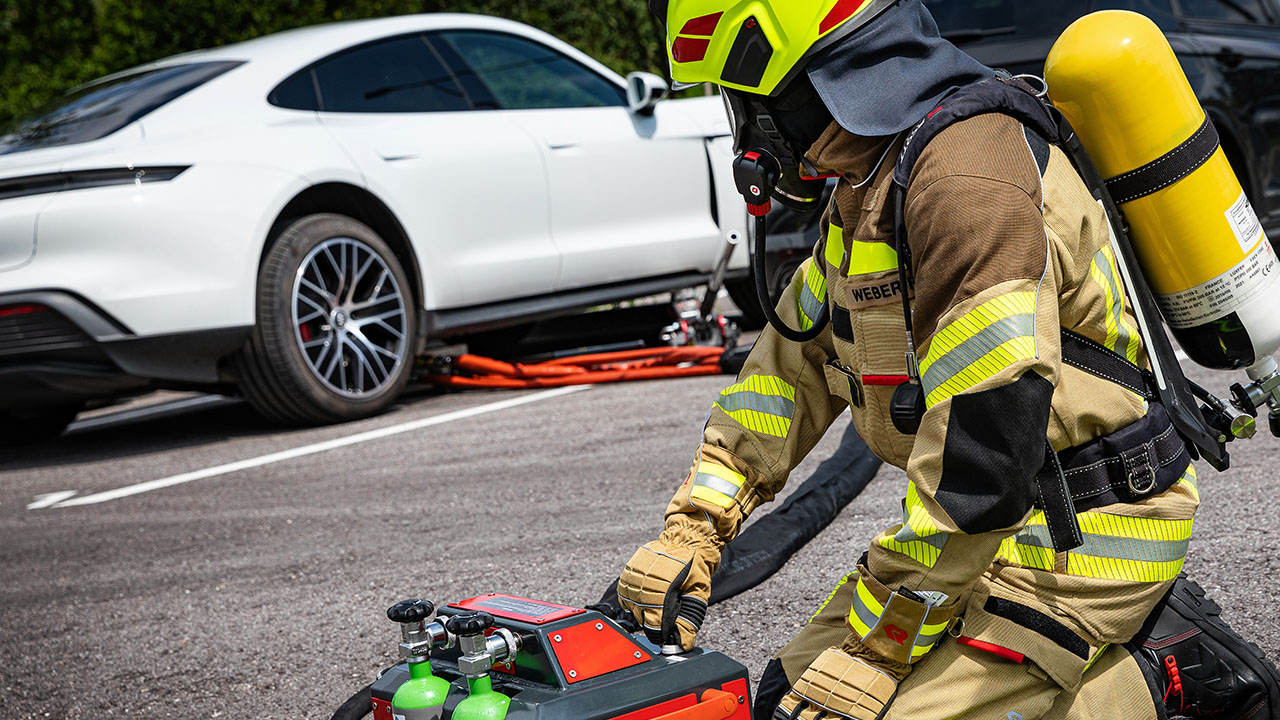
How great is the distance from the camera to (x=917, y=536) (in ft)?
5.69

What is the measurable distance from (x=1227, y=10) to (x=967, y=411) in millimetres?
5892

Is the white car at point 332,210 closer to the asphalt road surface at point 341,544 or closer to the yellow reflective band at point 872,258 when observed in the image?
the asphalt road surface at point 341,544

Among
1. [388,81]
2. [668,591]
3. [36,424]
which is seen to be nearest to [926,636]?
[668,591]

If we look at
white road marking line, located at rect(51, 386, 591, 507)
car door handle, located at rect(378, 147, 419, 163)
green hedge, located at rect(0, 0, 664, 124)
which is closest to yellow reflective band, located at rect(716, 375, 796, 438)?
white road marking line, located at rect(51, 386, 591, 507)

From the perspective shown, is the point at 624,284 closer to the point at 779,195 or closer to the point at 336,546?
the point at 336,546

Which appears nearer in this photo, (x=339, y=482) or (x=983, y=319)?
(x=983, y=319)

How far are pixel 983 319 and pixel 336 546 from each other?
8.79 ft

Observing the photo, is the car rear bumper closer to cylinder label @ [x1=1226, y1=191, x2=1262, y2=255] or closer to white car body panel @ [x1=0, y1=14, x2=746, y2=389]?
white car body panel @ [x1=0, y1=14, x2=746, y2=389]

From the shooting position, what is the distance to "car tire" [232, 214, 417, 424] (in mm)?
5527

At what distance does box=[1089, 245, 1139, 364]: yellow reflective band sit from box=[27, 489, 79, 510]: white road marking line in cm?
419

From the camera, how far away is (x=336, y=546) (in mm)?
3904

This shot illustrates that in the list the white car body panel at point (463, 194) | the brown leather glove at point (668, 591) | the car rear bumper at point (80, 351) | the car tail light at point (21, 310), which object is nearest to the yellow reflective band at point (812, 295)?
the brown leather glove at point (668, 591)

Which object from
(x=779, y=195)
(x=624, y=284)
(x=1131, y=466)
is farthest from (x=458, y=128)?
(x=1131, y=466)

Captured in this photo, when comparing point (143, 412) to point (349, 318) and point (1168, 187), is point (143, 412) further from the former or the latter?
point (1168, 187)
